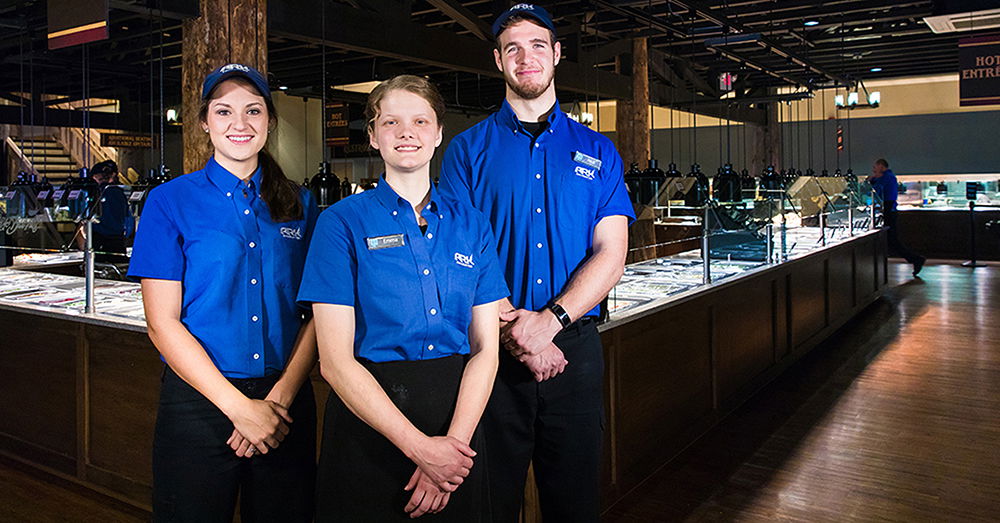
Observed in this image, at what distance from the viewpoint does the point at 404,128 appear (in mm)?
1693

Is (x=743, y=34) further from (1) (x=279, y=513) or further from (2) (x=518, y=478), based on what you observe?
(1) (x=279, y=513)

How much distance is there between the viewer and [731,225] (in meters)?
5.20

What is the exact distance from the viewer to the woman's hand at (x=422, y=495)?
162cm

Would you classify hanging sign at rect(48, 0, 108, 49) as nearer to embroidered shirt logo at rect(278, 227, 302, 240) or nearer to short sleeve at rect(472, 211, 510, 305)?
embroidered shirt logo at rect(278, 227, 302, 240)

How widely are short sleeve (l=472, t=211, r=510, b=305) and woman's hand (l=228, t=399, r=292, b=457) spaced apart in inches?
19.4

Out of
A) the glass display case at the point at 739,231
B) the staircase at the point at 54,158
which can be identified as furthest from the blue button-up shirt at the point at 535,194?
the staircase at the point at 54,158

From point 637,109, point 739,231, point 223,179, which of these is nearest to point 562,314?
point 223,179

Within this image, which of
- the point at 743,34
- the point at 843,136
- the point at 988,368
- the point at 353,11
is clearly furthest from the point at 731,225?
the point at 843,136

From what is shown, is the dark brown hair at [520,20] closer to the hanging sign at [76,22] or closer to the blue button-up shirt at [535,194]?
the blue button-up shirt at [535,194]

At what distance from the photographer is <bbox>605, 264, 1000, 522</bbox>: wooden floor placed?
11.0 ft

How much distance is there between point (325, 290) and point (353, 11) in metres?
4.94

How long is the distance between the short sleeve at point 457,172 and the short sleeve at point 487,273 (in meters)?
0.33

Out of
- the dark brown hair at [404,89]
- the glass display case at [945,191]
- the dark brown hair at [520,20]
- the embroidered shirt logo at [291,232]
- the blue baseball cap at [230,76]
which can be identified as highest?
the glass display case at [945,191]

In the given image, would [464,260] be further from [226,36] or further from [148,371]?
[226,36]
